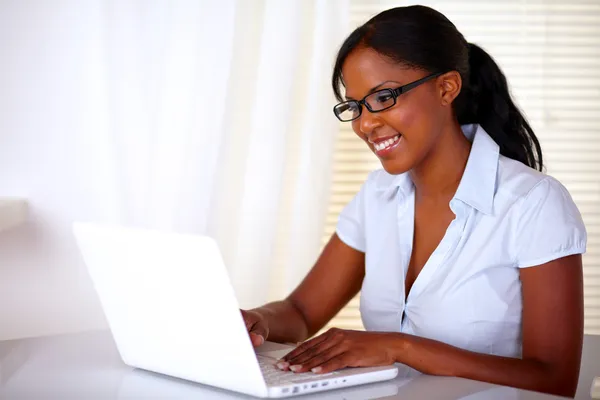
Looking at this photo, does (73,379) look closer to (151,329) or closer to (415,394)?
(151,329)

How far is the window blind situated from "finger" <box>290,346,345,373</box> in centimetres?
158

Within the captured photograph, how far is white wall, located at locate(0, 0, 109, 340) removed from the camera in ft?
8.47

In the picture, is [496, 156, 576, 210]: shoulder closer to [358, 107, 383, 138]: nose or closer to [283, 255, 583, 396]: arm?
[283, 255, 583, 396]: arm

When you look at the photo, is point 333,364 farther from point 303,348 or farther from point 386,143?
point 386,143

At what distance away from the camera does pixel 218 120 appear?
104 inches

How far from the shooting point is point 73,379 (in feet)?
4.12

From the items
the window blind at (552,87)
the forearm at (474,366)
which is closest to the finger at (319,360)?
the forearm at (474,366)

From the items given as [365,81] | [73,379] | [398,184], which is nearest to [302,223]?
[398,184]

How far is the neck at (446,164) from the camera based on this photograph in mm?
1715

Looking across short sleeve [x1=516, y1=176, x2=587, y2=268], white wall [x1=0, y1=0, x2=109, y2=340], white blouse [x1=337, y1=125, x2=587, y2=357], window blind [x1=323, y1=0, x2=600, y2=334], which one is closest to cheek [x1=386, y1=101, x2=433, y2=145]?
white blouse [x1=337, y1=125, x2=587, y2=357]

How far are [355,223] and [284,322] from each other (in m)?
0.29

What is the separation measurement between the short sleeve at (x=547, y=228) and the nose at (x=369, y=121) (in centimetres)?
32

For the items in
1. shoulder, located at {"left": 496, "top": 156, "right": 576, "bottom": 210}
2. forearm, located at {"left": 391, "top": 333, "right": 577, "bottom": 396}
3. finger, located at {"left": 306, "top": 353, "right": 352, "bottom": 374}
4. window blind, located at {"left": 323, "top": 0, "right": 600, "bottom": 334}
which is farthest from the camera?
window blind, located at {"left": 323, "top": 0, "right": 600, "bottom": 334}

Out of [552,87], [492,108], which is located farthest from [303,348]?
[552,87]
